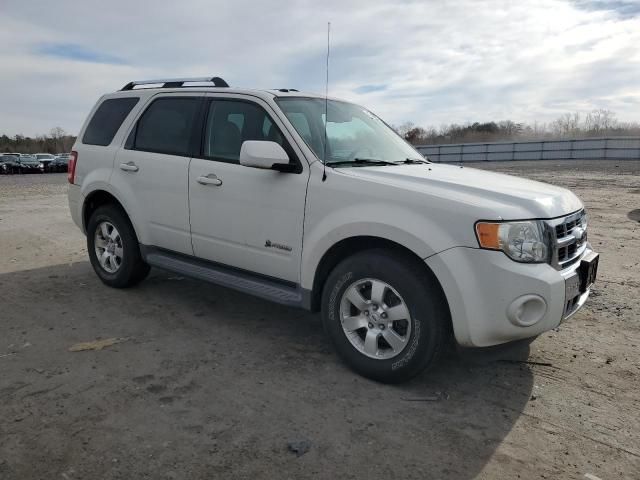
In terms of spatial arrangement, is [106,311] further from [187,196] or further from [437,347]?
[437,347]

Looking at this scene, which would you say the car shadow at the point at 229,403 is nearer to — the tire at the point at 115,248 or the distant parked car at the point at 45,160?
the tire at the point at 115,248

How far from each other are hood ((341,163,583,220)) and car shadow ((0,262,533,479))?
33.4 inches

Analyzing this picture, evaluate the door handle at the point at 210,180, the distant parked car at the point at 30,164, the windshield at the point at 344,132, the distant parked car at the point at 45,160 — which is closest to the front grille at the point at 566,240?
the windshield at the point at 344,132

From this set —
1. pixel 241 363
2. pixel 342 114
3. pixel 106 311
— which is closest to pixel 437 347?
pixel 241 363

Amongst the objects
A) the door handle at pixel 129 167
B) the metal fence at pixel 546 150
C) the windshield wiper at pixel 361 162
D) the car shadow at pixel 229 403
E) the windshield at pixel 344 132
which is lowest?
the car shadow at pixel 229 403

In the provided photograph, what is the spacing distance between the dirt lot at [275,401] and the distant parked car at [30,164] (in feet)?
119

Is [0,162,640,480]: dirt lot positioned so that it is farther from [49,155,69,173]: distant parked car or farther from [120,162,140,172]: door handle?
[49,155,69,173]: distant parked car

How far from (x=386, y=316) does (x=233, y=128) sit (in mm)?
2049

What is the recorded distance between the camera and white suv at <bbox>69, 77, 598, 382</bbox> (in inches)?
119

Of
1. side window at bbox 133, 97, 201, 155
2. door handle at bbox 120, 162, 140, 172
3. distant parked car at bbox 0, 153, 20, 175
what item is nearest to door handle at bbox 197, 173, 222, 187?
side window at bbox 133, 97, 201, 155

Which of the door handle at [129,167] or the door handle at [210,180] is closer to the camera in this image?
the door handle at [210,180]

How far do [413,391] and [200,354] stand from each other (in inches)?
61.7

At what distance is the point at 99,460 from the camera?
2.60 metres

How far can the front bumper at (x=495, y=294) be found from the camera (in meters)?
2.96
